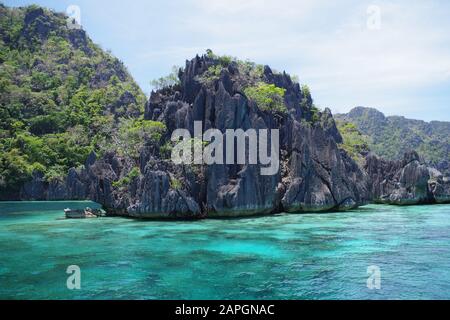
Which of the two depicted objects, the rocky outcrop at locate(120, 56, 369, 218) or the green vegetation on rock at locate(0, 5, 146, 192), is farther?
the green vegetation on rock at locate(0, 5, 146, 192)

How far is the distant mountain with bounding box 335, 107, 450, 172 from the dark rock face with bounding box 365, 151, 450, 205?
3321cm

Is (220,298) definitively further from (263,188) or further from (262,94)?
(262,94)

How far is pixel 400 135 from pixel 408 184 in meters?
81.5

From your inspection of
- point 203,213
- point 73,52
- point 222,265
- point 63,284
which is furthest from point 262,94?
point 73,52

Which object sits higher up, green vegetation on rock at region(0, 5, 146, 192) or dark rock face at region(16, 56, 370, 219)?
green vegetation on rock at region(0, 5, 146, 192)

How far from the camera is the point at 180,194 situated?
32594 millimetres

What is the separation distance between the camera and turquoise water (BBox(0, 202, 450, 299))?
513 inches

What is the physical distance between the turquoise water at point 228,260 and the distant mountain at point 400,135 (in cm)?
7189

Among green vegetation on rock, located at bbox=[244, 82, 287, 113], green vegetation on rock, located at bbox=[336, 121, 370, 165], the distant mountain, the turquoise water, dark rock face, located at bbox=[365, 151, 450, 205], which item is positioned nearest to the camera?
the turquoise water

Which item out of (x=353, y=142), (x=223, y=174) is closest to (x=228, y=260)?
(x=223, y=174)

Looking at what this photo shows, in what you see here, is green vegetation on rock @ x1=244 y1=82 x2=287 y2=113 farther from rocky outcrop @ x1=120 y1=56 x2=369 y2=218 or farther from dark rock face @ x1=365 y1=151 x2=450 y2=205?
dark rock face @ x1=365 y1=151 x2=450 y2=205

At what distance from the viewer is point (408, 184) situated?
173 feet

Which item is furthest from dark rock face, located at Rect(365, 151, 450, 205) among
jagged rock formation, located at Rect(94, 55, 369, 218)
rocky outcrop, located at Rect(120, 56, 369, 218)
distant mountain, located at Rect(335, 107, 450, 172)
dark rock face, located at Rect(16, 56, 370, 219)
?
distant mountain, located at Rect(335, 107, 450, 172)
